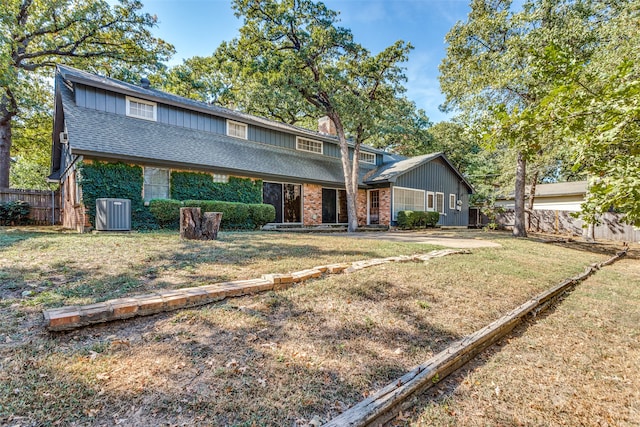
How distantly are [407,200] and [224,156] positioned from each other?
385 inches

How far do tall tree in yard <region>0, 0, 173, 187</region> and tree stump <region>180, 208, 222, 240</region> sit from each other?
12747mm

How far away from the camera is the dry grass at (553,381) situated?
6.59 feet

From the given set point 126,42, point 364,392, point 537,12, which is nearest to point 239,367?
point 364,392

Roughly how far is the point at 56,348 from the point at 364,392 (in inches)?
89.6

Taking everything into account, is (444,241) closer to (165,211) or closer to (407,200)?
(407,200)

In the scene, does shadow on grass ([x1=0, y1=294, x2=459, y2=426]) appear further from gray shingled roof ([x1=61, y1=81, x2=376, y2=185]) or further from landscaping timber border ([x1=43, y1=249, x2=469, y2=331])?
gray shingled roof ([x1=61, y1=81, x2=376, y2=185])

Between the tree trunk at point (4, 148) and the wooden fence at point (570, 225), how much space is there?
2701 centimetres

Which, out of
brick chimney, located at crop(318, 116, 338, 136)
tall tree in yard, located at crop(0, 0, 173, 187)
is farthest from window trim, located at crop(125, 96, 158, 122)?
brick chimney, located at crop(318, 116, 338, 136)

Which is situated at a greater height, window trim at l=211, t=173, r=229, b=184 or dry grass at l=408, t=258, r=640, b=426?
window trim at l=211, t=173, r=229, b=184

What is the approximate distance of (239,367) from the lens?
7.02 feet

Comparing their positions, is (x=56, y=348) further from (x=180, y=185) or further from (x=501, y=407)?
(x=180, y=185)

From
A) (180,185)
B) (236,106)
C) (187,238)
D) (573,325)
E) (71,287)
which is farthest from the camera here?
(236,106)

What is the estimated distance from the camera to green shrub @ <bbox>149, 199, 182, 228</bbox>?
9062 millimetres

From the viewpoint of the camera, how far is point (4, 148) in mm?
14078
